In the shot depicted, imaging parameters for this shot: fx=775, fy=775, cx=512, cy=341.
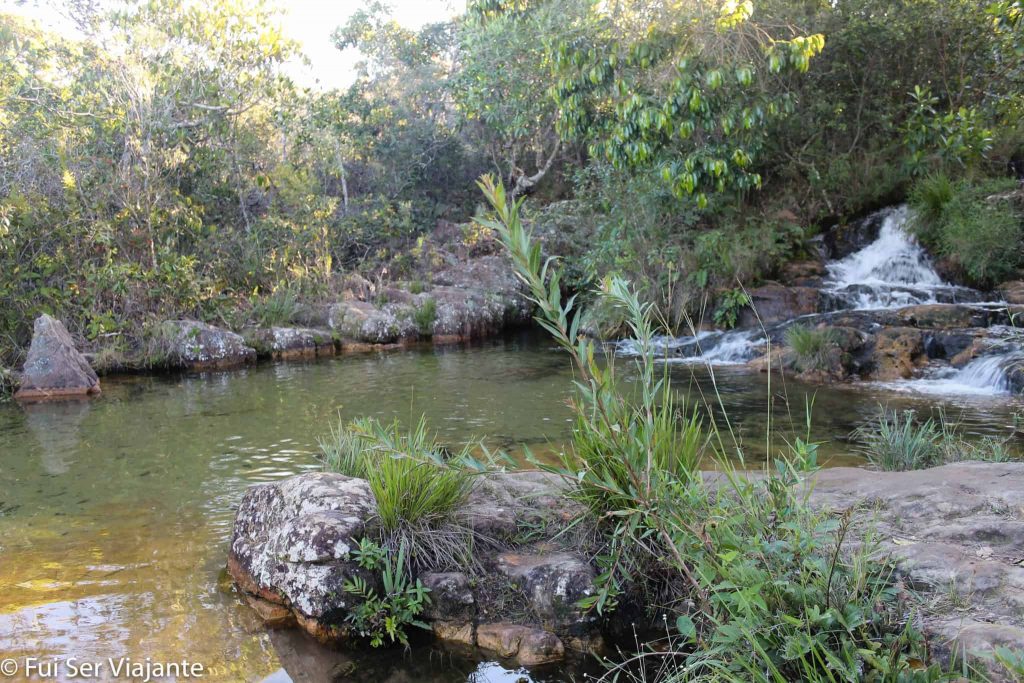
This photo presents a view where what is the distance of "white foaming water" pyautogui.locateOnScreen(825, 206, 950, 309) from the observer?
1217 cm

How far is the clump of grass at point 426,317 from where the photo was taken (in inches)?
620

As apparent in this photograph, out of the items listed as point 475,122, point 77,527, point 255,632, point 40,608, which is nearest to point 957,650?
point 255,632

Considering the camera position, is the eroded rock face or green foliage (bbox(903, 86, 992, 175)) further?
green foliage (bbox(903, 86, 992, 175))

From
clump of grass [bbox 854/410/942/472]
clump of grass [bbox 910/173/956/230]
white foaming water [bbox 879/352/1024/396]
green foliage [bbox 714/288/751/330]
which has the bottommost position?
white foaming water [bbox 879/352/1024/396]

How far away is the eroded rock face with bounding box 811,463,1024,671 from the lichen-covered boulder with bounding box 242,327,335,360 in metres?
11.2

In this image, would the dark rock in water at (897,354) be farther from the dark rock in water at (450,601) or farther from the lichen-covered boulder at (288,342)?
the lichen-covered boulder at (288,342)

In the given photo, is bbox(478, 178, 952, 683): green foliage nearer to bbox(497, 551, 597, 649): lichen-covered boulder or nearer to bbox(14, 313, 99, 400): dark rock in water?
bbox(497, 551, 597, 649): lichen-covered boulder

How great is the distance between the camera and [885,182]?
14422mm

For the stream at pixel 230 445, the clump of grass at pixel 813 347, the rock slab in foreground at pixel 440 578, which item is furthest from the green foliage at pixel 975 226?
the rock slab in foreground at pixel 440 578

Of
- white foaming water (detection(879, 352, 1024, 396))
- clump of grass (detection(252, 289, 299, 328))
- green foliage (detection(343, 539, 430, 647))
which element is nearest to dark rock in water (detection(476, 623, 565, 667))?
green foliage (detection(343, 539, 430, 647))

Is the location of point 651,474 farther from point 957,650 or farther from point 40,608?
point 40,608

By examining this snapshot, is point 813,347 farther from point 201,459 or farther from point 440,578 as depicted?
point 440,578

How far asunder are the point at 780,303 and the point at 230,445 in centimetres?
908

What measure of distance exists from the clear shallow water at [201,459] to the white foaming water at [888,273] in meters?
2.86
